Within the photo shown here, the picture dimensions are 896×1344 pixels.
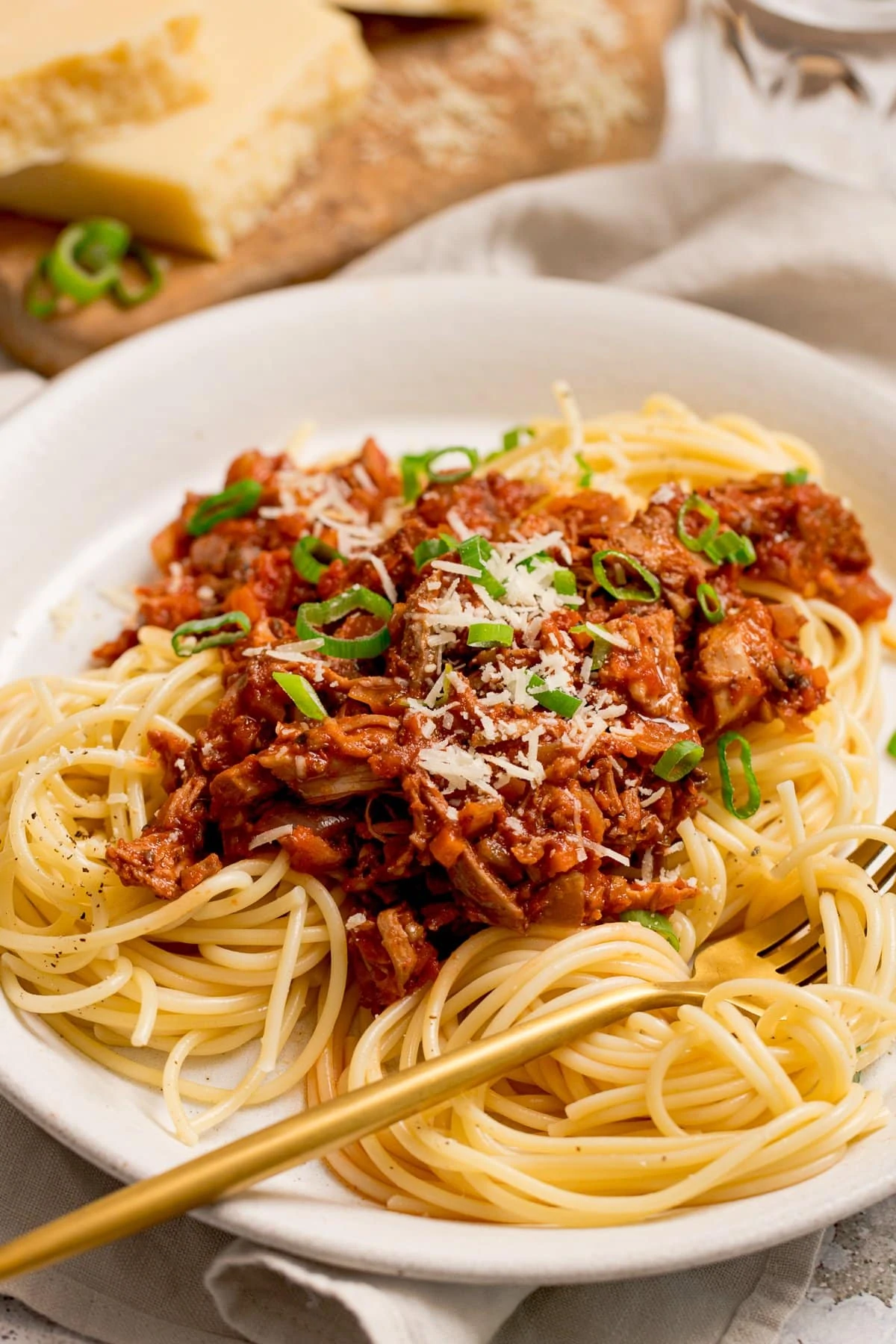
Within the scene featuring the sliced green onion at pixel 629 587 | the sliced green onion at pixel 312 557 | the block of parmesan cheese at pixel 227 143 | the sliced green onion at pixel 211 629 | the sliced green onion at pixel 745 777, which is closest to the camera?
the sliced green onion at pixel 745 777

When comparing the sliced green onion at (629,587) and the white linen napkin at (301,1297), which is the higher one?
the sliced green onion at (629,587)

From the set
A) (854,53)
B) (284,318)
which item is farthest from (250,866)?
(854,53)

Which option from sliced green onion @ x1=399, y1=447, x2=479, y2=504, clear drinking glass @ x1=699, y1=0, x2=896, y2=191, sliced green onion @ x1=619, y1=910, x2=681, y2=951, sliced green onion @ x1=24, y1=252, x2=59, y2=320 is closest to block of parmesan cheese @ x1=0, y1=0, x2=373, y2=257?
sliced green onion @ x1=24, y1=252, x2=59, y2=320

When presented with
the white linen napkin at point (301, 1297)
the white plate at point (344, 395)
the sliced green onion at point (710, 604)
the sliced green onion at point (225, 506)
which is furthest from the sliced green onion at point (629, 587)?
the white linen napkin at point (301, 1297)

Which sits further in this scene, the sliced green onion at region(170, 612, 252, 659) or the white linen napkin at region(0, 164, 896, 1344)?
the sliced green onion at region(170, 612, 252, 659)

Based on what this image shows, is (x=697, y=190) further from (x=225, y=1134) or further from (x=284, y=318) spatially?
(x=225, y=1134)

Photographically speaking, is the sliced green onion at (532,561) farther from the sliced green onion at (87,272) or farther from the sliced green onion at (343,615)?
the sliced green onion at (87,272)

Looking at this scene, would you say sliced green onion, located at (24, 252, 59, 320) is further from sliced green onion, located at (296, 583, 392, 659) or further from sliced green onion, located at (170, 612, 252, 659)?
sliced green onion, located at (296, 583, 392, 659)

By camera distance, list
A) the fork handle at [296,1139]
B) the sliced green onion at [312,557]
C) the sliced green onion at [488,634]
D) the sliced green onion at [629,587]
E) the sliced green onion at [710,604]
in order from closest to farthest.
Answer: the fork handle at [296,1139]
the sliced green onion at [488,634]
the sliced green onion at [629,587]
the sliced green onion at [710,604]
the sliced green onion at [312,557]
